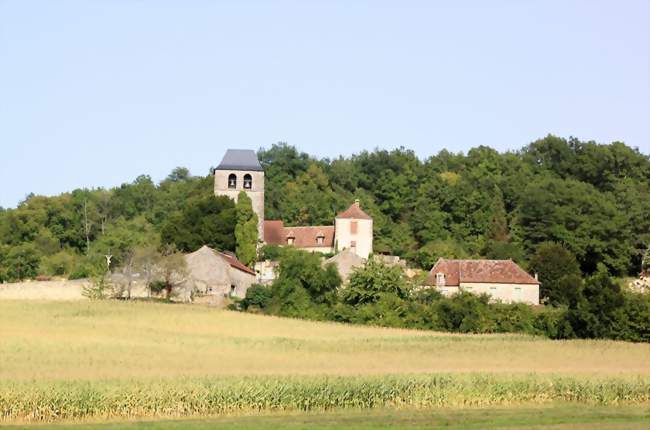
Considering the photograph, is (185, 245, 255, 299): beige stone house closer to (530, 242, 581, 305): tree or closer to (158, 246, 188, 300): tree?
(158, 246, 188, 300): tree

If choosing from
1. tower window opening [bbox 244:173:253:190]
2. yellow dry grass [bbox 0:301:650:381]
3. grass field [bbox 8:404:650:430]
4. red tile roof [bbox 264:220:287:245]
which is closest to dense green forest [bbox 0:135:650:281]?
tower window opening [bbox 244:173:253:190]

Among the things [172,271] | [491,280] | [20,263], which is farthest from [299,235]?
[20,263]

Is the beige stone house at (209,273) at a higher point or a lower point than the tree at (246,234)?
lower

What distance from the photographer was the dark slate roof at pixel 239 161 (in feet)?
304

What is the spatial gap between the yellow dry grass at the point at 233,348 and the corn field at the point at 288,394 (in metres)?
3.07

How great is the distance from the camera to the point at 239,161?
306 feet

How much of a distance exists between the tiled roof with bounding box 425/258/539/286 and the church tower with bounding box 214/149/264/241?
14588mm

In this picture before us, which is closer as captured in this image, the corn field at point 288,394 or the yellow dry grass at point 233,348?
the corn field at point 288,394

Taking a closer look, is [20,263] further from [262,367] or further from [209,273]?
[262,367]

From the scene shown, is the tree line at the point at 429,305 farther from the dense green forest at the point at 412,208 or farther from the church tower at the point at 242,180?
the church tower at the point at 242,180

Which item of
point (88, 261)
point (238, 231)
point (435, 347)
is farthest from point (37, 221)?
point (435, 347)

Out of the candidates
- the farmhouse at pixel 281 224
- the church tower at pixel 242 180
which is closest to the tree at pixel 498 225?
the farmhouse at pixel 281 224

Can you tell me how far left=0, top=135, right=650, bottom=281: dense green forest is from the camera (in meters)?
91.8

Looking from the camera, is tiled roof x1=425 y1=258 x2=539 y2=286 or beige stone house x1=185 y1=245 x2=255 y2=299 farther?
tiled roof x1=425 y1=258 x2=539 y2=286
